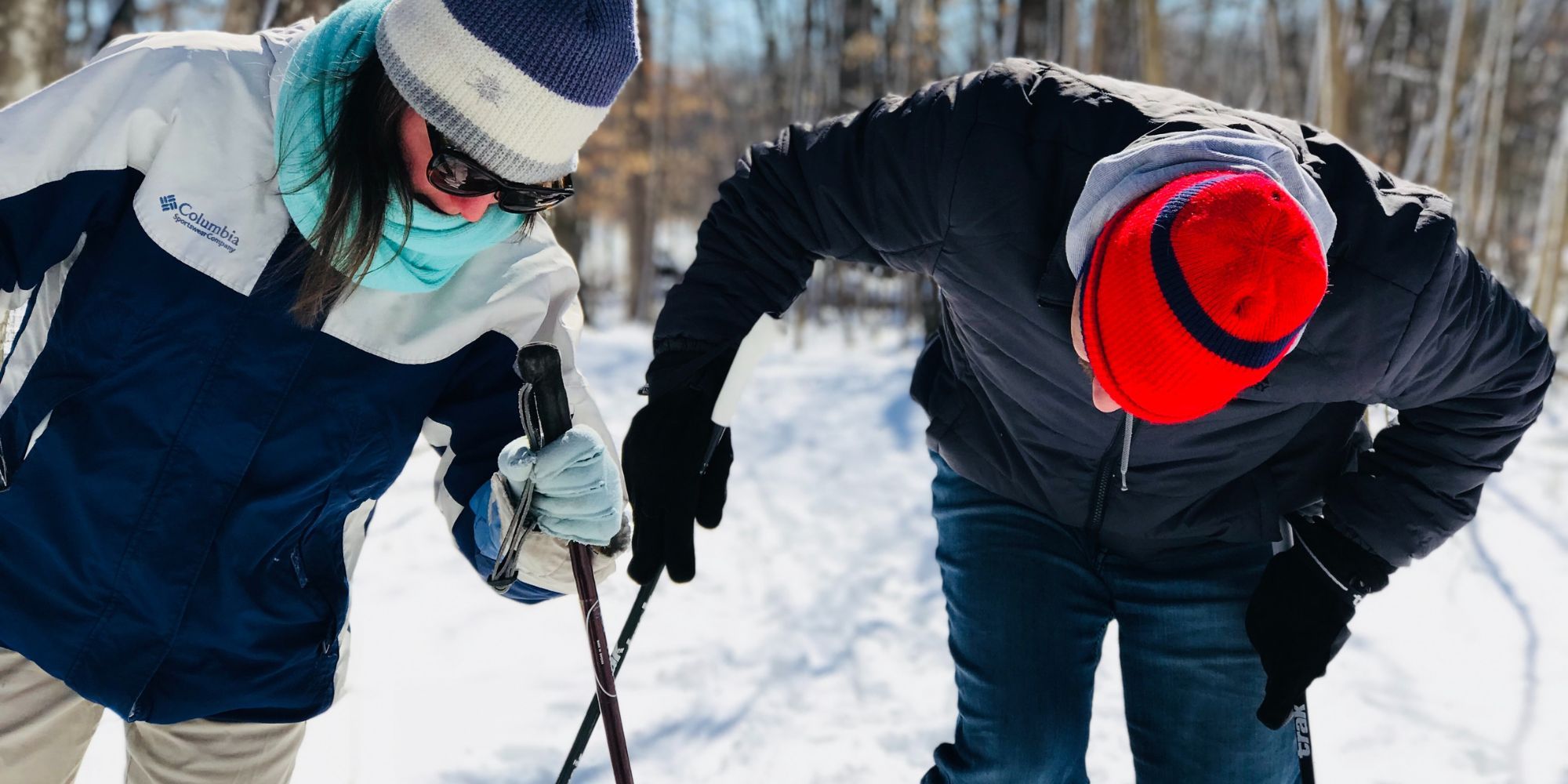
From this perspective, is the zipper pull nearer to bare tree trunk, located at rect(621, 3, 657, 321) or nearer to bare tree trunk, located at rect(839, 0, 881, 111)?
bare tree trunk, located at rect(839, 0, 881, 111)

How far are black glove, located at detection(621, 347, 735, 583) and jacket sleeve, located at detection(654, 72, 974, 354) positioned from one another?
9 cm

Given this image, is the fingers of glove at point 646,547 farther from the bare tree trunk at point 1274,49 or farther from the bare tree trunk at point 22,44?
the bare tree trunk at point 1274,49

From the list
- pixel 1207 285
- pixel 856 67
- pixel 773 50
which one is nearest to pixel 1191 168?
pixel 1207 285

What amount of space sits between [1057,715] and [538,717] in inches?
66.2

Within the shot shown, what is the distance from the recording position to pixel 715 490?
2.25 metres

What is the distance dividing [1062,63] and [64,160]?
289 inches

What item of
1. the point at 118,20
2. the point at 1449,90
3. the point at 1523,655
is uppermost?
the point at 118,20

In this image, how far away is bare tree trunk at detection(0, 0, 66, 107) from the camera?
4746 mm

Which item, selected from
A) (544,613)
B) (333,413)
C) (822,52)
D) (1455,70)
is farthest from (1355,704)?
(822,52)

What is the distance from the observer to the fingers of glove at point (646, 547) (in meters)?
2.19

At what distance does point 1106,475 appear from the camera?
2.03m

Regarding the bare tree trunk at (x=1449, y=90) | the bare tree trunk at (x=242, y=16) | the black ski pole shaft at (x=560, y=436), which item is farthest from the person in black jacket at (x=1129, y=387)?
the bare tree trunk at (x=1449, y=90)

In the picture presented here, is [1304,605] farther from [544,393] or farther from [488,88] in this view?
[488,88]

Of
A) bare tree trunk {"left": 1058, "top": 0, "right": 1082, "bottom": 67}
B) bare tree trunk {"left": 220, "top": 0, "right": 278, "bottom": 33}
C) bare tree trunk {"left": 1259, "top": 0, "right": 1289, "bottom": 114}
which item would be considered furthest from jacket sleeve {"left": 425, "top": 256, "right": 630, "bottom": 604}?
bare tree trunk {"left": 1259, "top": 0, "right": 1289, "bottom": 114}
